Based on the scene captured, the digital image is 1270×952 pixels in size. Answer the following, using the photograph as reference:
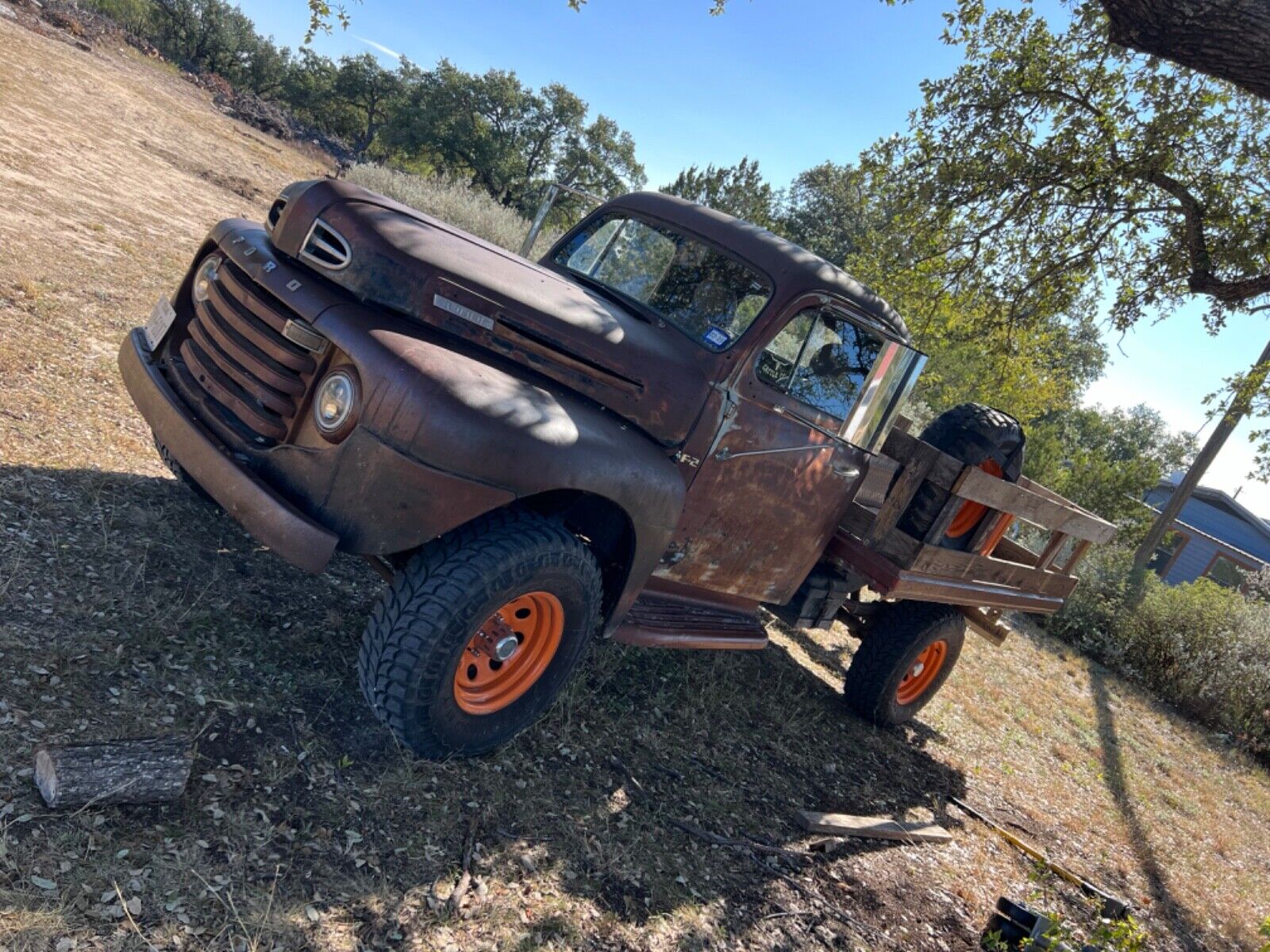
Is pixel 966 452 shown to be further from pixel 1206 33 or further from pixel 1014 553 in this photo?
pixel 1206 33

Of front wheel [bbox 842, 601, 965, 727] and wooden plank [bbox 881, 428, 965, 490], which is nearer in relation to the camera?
wooden plank [bbox 881, 428, 965, 490]

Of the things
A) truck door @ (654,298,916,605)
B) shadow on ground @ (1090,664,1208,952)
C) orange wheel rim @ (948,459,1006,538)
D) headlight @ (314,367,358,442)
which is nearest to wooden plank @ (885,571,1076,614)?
orange wheel rim @ (948,459,1006,538)

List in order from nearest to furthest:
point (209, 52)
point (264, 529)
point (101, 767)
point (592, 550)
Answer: point (101, 767)
point (264, 529)
point (592, 550)
point (209, 52)

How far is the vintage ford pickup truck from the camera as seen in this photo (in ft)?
9.09

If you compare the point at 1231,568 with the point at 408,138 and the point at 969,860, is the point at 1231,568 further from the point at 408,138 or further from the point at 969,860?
the point at 408,138

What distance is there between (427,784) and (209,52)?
44055 mm

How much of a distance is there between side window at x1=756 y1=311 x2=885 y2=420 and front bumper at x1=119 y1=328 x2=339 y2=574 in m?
2.16

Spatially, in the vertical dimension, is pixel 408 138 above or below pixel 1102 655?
above

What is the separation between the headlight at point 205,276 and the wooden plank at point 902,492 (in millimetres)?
3413

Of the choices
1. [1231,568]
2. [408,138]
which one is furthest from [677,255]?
[408,138]

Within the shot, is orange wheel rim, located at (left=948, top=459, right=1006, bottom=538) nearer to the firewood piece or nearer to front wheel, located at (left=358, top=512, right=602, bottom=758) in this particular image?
front wheel, located at (left=358, top=512, right=602, bottom=758)

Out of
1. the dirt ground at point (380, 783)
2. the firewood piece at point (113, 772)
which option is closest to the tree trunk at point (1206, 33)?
the dirt ground at point (380, 783)

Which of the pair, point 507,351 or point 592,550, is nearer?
point 507,351

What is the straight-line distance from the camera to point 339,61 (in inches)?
1537
